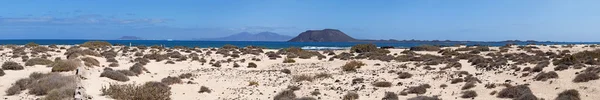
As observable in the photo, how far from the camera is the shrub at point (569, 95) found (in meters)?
15.0

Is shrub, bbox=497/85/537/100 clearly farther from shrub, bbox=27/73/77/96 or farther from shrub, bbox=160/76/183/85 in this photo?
shrub, bbox=27/73/77/96

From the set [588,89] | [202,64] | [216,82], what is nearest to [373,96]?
[588,89]

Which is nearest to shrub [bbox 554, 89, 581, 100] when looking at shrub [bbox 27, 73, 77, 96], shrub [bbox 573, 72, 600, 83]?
shrub [bbox 573, 72, 600, 83]

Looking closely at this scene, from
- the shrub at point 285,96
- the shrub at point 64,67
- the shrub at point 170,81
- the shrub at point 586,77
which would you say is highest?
the shrub at point 586,77

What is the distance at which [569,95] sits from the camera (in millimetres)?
15539

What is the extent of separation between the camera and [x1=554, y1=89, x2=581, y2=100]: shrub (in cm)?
1505

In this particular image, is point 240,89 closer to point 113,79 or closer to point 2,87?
point 113,79

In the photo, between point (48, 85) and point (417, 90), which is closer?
point (48, 85)

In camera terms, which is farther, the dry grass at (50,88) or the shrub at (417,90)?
the shrub at (417,90)

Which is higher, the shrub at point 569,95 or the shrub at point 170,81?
the shrub at point 569,95

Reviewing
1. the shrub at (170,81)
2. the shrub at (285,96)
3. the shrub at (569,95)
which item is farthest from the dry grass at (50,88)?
the shrub at (569,95)

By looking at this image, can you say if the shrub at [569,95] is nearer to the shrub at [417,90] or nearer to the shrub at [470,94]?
the shrub at [470,94]

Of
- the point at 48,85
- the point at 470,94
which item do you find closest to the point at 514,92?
the point at 470,94

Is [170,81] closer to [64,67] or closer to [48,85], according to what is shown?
[48,85]
